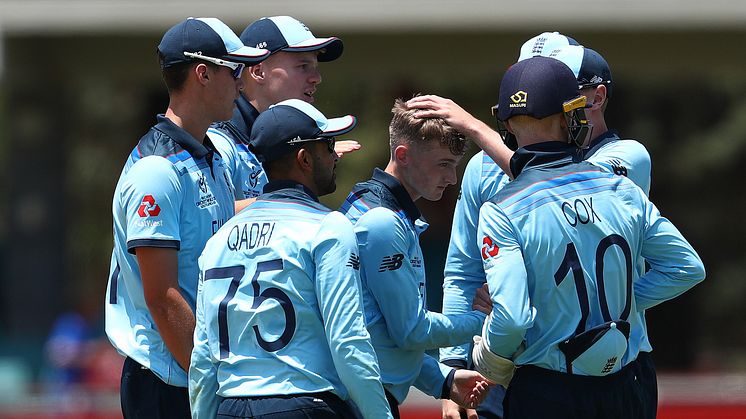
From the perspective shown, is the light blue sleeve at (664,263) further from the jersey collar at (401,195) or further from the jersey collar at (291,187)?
the jersey collar at (291,187)

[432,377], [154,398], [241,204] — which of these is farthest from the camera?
[241,204]

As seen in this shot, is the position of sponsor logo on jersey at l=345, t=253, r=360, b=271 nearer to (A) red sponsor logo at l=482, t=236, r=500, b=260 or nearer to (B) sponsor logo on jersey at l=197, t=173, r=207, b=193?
(A) red sponsor logo at l=482, t=236, r=500, b=260

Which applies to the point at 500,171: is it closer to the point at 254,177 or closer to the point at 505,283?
the point at 505,283

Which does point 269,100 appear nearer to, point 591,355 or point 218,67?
point 218,67

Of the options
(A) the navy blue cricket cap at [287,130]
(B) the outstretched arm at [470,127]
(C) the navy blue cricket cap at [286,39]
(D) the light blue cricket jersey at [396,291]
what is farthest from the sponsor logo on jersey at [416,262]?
(C) the navy blue cricket cap at [286,39]

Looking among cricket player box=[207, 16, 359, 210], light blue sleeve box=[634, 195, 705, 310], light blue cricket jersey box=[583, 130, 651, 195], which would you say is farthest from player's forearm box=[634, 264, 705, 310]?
cricket player box=[207, 16, 359, 210]

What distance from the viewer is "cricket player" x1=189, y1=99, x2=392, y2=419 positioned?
4.31m

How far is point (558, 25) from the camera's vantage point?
51.2 feet

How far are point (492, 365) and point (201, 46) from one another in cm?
179

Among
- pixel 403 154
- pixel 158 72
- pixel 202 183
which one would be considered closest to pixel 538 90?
pixel 403 154

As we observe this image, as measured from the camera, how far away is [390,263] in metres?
4.70

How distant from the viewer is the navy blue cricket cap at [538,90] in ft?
14.8

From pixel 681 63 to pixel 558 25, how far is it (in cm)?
226

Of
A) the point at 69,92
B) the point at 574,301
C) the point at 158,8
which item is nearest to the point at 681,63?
the point at 158,8
